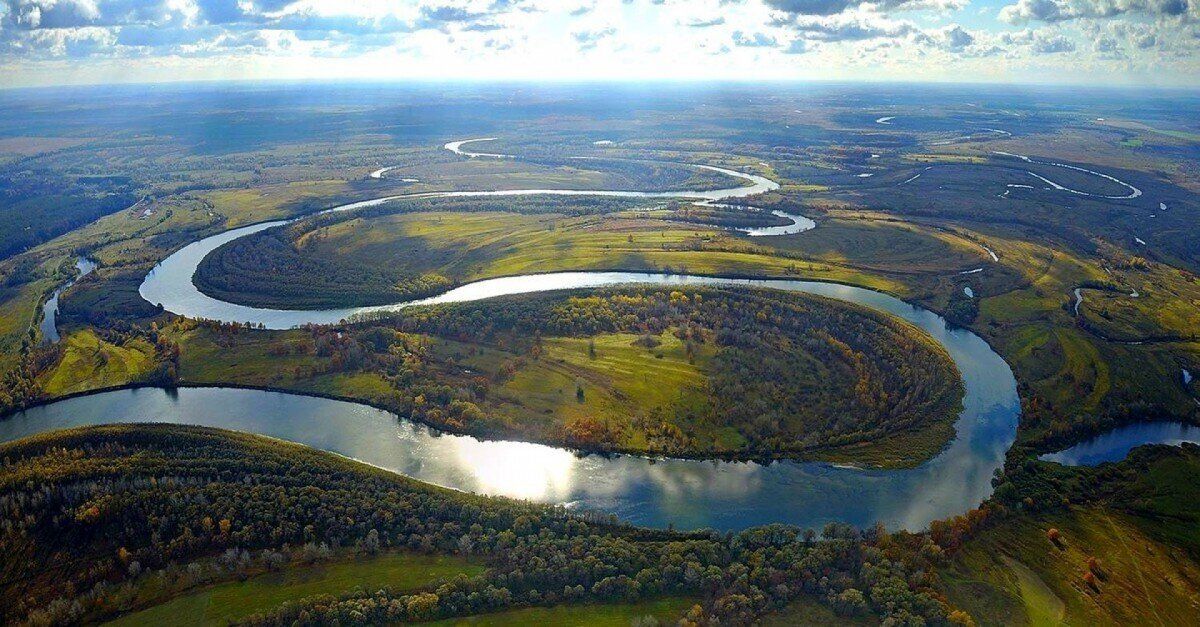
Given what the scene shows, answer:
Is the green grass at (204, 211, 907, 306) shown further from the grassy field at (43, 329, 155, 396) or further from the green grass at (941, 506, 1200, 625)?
the green grass at (941, 506, 1200, 625)

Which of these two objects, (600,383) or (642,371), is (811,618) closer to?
(600,383)

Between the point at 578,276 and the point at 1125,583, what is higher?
the point at 578,276

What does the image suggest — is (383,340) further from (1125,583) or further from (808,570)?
(1125,583)

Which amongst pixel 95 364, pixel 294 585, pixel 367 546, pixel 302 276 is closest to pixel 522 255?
pixel 302 276

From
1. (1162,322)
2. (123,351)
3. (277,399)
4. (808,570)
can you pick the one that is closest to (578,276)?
(277,399)

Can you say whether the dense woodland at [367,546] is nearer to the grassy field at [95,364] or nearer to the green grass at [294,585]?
the green grass at [294,585]
